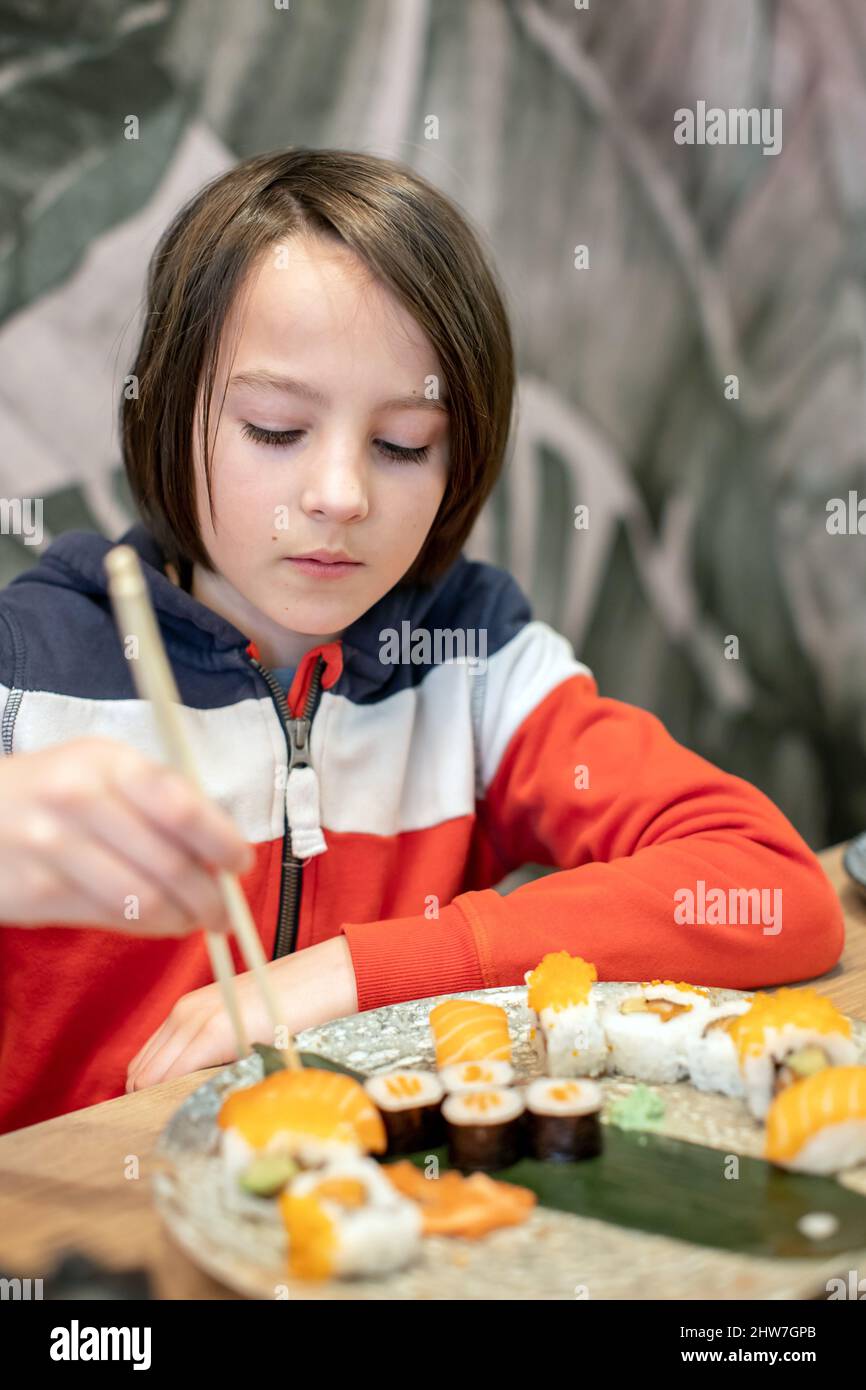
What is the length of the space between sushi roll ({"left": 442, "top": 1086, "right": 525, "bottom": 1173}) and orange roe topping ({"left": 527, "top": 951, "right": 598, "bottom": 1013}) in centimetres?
12

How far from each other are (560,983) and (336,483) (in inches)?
18.7

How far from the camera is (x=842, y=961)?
1.28 m

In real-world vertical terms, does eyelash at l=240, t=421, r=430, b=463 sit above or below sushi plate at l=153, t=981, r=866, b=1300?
above

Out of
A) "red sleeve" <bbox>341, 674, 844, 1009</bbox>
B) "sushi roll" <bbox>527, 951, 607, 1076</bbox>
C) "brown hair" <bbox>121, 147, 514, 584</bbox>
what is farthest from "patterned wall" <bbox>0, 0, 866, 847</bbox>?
"sushi roll" <bbox>527, 951, 607, 1076</bbox>

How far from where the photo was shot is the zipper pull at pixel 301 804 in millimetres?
1359

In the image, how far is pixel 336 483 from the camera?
1136mm

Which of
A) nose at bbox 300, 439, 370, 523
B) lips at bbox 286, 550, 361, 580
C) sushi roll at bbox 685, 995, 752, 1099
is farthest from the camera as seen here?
lips at bbox 286, 550, 361, 580

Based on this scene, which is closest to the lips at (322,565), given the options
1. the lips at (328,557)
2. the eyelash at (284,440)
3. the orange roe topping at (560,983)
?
the lips at (328,557)

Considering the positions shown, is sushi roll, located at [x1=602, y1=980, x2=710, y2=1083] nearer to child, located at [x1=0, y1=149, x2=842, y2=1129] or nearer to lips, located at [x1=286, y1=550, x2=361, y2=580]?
child, located at [x1=0, y1=149, x2=842, y2=1129]

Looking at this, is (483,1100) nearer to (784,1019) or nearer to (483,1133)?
(483,1133)

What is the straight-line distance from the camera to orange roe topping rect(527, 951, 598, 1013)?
3.12 ft
